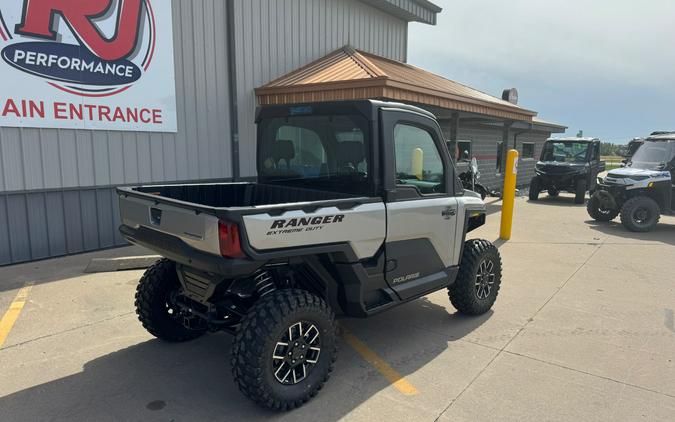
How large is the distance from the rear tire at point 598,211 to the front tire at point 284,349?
981 centimetres

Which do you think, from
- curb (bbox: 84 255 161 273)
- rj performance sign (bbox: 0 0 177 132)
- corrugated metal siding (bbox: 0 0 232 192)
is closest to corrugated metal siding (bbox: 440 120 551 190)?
corrugated metal siding (bbox: 0 0 232 192)

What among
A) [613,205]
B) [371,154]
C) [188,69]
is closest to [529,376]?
[371,154]

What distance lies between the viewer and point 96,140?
23.8ft

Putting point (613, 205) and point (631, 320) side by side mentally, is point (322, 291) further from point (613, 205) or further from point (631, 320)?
point (613, 205)

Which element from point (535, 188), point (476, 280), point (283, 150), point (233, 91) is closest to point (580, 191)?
point (535, 188)

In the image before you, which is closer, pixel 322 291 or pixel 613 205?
pixel 322 291

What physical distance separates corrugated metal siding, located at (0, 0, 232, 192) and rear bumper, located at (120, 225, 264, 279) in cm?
416

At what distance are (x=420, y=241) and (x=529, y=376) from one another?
134cm

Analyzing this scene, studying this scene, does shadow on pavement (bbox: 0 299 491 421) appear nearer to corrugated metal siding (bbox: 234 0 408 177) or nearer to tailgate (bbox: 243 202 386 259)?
tailgate (bbox: 243 202 386 259)

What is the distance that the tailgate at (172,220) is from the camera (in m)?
2.85

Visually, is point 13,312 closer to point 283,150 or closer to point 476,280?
point 283,150

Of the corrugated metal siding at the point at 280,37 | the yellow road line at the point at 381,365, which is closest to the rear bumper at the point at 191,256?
the yellow road line at the point at 381,365

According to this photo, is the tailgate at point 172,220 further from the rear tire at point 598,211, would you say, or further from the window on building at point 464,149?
the window on building at point 464,149

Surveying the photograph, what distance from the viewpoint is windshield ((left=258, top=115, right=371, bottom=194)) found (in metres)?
3.69
